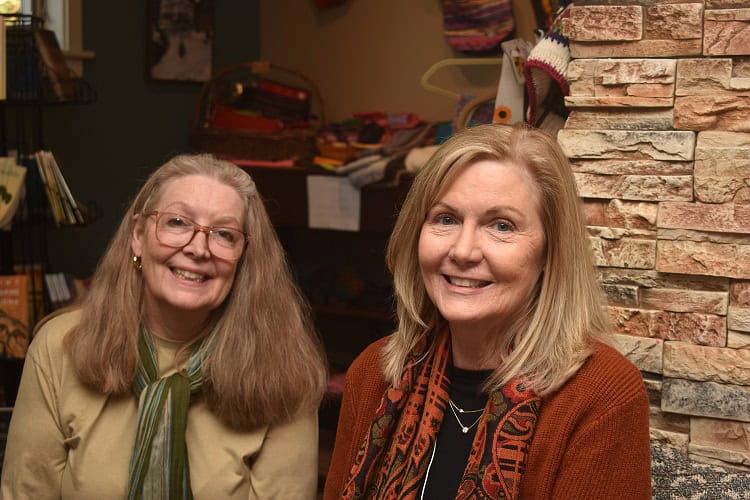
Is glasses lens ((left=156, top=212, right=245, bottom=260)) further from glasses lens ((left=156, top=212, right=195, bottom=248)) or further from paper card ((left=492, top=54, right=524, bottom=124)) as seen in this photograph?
paper card ((left=492, top=54, right=524, bottom=124))

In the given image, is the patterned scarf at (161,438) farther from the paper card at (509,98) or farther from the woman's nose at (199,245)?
the paper card at (509,98)

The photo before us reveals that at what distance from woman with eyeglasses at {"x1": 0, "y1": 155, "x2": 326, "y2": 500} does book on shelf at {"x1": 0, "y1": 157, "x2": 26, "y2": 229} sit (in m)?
1.20

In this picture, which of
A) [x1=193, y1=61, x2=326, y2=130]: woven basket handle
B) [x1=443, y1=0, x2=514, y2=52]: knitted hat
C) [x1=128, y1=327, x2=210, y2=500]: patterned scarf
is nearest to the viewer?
[x1=128, y1=327, x2=210, y2=500]: patterned scarf

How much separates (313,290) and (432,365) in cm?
270

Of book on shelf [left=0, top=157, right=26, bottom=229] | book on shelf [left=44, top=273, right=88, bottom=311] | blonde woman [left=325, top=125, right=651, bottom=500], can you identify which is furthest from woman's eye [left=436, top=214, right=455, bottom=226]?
book on shelf [left=44, top=273, right=88, bottom=311]

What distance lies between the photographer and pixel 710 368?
184 cm

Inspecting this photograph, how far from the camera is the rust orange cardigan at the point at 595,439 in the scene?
1.42 metres

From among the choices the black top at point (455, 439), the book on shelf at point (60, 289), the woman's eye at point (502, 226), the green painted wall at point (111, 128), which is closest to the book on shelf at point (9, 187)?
the book on shelf at point (60, 289)

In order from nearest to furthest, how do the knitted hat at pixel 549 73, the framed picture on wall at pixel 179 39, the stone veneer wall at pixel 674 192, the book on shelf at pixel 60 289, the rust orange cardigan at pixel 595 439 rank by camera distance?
the rust orange cardigan at pixel 595 439, the stone veneer wall at pixel 674 192, the knitted hat at pixel 549 73, the book on shelf at pixel 60 289, the framed picture on wall at pixel 179 39

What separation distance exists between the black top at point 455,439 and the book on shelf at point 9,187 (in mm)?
1983

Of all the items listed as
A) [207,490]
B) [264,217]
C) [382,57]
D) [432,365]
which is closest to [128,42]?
[382,57]

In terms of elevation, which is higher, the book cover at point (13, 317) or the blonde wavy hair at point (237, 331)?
the blonde wavy hair at point (237, 331)

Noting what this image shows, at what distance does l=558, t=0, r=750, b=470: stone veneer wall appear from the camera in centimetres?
181

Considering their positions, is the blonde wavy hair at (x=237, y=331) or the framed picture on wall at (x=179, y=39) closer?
the blonde wavy hair at (x=237, y=331)
